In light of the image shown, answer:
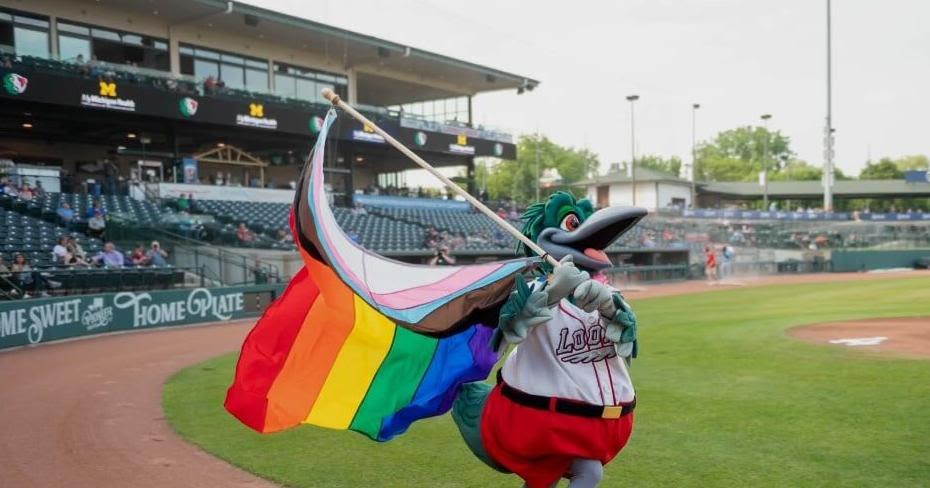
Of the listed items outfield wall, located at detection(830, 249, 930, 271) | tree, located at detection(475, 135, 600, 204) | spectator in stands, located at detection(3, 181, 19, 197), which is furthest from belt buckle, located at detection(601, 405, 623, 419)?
tree, located at detection(475, 135, 600, 204)

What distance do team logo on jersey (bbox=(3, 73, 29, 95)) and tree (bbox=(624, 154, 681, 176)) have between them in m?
96.2

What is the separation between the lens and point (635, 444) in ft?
22.0

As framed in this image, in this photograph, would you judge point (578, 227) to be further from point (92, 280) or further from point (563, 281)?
point (92, 280)

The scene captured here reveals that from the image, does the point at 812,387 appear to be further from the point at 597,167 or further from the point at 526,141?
the point at 597,167

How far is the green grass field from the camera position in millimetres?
5801

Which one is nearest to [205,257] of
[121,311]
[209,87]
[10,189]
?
[121,311]

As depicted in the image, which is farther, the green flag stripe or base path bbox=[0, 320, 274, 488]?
base path bbox=[0, 320, 274, 488]

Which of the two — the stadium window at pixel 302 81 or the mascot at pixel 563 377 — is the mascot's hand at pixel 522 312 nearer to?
the mascot at pixel 563 377

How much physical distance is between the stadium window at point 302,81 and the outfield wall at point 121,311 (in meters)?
17.2

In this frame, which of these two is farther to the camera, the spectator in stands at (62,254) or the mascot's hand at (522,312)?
the spectator in stands at (62,254)

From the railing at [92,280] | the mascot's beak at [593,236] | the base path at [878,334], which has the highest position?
the mascot's beak at [593,236]

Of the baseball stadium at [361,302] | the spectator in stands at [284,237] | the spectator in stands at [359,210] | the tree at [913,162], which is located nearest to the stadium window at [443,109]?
the baseball stadium at [361,302]

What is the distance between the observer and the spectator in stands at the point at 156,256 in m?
19.6

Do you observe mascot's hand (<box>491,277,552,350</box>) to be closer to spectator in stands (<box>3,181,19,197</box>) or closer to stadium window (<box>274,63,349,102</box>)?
spectator in stands (<box>3,181,19,197</box>)
